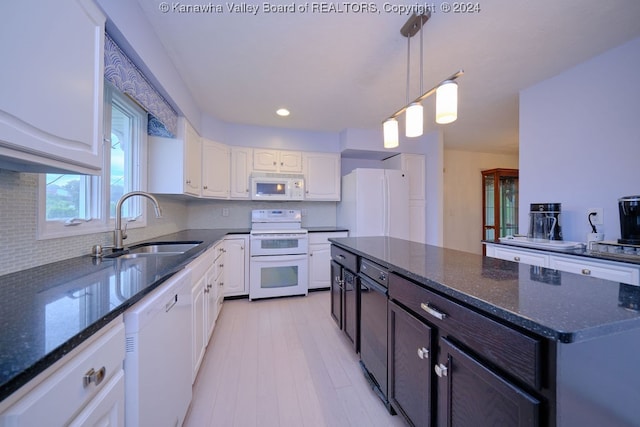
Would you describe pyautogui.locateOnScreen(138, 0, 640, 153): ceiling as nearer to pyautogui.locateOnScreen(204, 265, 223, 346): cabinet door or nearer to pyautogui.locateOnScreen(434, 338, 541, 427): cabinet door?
pyautogui.locateOnScreen(204, 265, 223, 346): cabinet door

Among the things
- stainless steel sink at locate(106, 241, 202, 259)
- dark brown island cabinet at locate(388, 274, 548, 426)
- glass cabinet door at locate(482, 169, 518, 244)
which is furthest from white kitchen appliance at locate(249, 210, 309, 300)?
glass cabinet door at locate(482, 169, 518, 244)

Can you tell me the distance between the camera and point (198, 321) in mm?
1606

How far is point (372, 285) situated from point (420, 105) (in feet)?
3.82

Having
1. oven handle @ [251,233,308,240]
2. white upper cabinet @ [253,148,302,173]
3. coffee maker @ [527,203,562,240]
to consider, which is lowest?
oven handle @ [251,233,308,240]

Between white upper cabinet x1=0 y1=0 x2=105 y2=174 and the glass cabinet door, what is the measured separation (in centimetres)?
545

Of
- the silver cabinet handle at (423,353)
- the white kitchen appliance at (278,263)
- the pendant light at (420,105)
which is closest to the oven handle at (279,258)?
the white kitchen appliance at (278,263)

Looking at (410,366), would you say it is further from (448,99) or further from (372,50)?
(372,50)

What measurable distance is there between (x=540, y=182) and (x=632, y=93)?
32.3 inches

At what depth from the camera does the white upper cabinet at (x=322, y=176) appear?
355 centimetres

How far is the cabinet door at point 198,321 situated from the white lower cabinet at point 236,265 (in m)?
1.20

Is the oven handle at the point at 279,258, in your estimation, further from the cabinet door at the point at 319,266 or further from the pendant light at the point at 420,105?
the pendant light at the point at 420,105

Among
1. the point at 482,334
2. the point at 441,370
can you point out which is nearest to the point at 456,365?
the point at 441,370

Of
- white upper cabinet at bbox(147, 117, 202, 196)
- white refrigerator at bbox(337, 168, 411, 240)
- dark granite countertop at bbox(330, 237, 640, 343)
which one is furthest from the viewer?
white refrigerator at bbox(337, 168, 411, 240)

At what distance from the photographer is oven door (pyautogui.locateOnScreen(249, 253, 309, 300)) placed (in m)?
3.02
